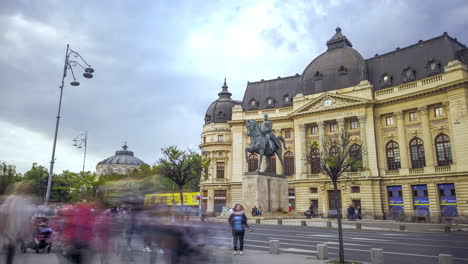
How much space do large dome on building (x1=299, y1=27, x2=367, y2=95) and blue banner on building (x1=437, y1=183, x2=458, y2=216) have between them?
19263mm

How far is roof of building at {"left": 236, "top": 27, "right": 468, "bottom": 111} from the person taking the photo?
4691 cm

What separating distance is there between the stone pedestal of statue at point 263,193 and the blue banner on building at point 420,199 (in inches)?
809

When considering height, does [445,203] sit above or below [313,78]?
below

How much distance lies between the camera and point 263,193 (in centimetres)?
3161

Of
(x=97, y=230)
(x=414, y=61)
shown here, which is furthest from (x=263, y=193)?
(x=414, y=61)

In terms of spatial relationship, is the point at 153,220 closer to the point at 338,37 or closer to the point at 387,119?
the point at 387,119

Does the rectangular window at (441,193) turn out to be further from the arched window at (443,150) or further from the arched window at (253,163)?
the arched window at (253,163)

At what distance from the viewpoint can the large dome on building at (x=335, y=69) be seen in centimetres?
5354

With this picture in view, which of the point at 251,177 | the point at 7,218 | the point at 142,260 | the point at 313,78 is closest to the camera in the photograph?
the point at 7,218

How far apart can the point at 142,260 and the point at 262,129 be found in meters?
23.9

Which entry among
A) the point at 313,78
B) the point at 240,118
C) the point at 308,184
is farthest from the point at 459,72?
the point at 240,118

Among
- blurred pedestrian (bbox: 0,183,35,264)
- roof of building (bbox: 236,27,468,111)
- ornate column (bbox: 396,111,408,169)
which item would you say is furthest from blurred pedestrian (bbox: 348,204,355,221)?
blurred pedestrian (bbox: 0,183,35,264)

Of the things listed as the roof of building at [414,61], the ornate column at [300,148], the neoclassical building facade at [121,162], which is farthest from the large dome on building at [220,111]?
the neoclassical building facade at [121,162]

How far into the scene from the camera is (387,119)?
50.2 metres
